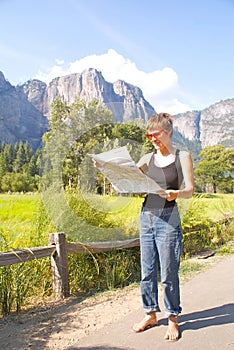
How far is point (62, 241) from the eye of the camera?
3996mm

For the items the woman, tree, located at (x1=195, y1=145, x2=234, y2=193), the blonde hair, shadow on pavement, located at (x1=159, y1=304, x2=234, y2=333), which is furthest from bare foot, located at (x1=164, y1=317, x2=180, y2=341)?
tree, located at (x1=195, y1=145, x2=234, y2=193)

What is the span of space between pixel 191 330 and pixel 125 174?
1.57 m

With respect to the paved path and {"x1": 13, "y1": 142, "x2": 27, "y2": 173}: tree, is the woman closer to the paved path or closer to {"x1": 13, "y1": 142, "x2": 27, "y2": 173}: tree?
the paved path

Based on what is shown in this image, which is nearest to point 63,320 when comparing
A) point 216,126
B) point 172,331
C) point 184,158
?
point 172,331

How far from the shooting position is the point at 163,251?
2.70 meters

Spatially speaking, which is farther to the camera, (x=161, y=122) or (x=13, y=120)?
(x=13, y=120)

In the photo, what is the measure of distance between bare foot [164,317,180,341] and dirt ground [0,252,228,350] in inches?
27.7

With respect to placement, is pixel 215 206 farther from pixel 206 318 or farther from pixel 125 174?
pixel 125 174

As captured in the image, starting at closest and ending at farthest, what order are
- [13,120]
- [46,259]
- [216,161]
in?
[46,259], [216,161], [13,120]

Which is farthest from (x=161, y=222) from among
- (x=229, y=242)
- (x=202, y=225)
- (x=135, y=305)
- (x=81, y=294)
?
(x=229, y=242)

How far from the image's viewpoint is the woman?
2656mm

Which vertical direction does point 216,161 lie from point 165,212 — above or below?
above

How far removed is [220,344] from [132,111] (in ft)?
8.77

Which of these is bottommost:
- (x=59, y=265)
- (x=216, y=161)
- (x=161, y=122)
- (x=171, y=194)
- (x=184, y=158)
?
(x=59, y=265)
